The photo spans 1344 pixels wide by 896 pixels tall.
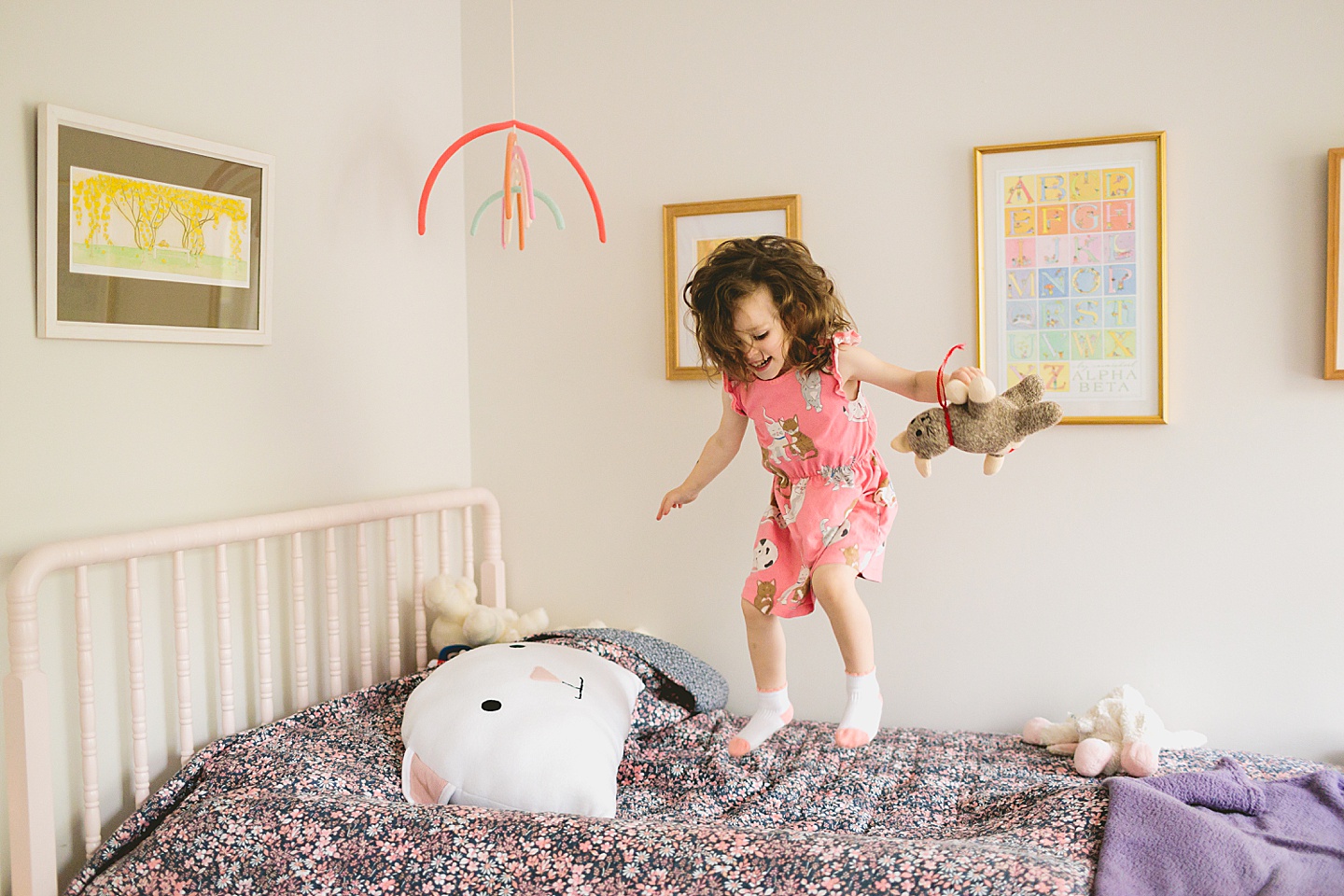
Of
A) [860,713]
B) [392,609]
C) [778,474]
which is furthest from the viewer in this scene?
→ [392,609]

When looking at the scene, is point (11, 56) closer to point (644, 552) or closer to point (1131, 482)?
point (644, 552)

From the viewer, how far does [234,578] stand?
6.54 feet

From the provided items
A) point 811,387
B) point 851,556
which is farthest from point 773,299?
point 851,556

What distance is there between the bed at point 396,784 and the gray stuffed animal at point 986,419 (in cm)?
56

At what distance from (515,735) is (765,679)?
0.44m

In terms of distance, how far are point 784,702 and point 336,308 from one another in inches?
49.8

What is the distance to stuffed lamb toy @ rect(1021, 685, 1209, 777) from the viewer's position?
1820 millimetres

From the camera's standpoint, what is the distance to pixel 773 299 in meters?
1.67

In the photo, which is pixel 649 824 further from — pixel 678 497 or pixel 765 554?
pixel 678 497

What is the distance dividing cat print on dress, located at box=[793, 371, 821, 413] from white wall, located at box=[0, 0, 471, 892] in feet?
3.50

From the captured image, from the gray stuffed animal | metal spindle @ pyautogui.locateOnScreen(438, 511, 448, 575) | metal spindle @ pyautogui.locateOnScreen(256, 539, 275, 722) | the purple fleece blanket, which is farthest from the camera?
metal spindle @ pyautogui.locateOnScreen(438, 511, 448, 575)

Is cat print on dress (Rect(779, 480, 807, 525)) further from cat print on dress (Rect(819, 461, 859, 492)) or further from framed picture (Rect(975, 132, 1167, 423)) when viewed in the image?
framed picture (Rect(975, 132, 1167, 423))

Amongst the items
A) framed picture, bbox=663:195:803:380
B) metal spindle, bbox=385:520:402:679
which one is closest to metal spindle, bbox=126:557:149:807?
metal spindle, bbox=385:520:402:679

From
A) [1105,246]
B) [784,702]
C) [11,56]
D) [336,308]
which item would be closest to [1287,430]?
[1105,246]
